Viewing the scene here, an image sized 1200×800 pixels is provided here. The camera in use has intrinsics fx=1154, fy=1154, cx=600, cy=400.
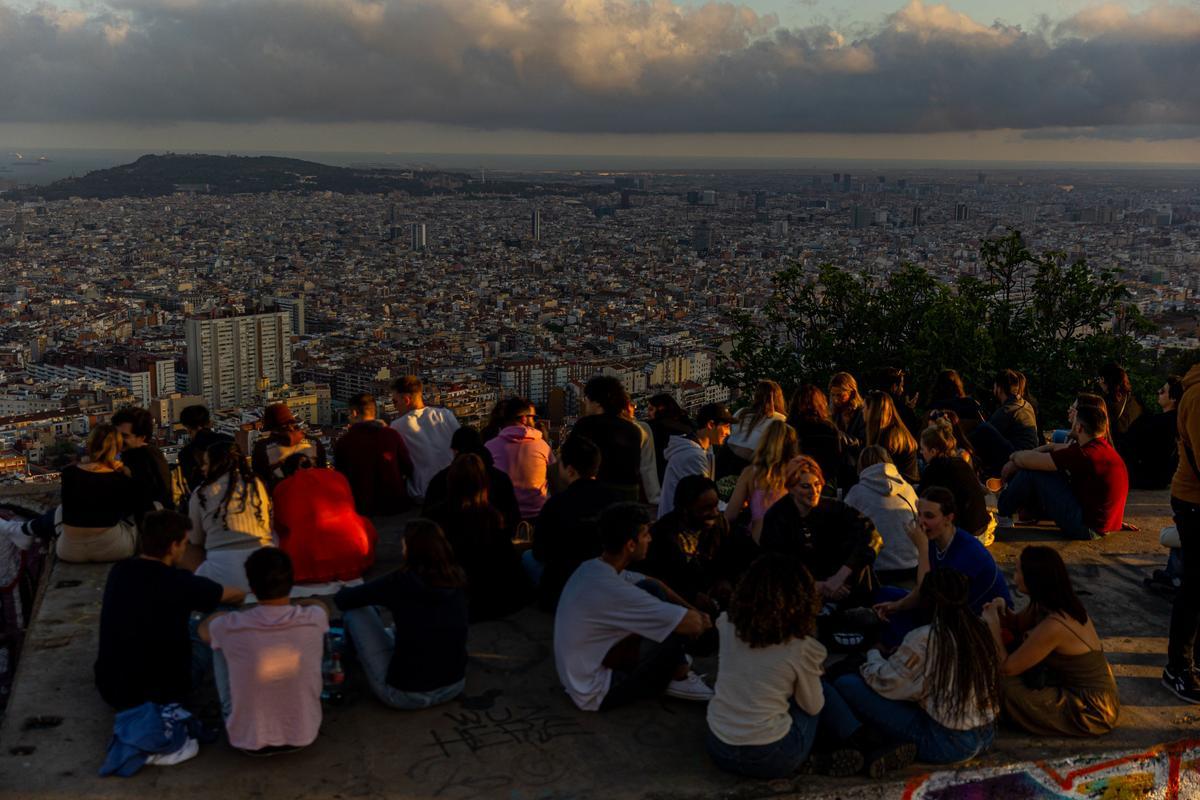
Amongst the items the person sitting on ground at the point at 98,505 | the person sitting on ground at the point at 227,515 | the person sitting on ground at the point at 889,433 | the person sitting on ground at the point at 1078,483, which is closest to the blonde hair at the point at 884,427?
the person sitting on ground at the point at 889,433

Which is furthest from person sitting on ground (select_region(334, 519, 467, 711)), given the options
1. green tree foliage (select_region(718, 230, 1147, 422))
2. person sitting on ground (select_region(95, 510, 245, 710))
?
green tree foliage (select_region(718, 230, 1147, 422))

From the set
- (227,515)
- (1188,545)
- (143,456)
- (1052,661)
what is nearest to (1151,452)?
(1188,545)

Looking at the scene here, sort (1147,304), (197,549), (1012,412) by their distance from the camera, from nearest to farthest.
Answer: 1. (197,549)
2. (1012,412)
3. (1147,304)

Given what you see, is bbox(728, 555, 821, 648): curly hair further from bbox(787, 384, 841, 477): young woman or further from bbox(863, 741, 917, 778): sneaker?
bbox(787, 384, 841, 477): young woman

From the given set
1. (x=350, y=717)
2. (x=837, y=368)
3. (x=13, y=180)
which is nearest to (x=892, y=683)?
(x=350, y=717)

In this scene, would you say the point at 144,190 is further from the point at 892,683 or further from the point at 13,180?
the point at 892,683

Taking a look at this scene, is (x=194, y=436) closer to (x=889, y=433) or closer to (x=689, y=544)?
(x=689, y=544)
